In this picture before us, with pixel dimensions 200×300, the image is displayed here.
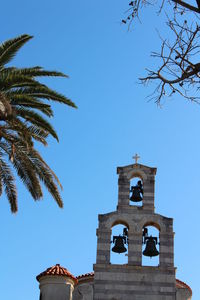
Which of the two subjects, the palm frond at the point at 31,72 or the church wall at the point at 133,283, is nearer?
the palm frond at the point at 31,72

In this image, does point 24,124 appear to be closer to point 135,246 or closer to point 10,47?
point 10,47

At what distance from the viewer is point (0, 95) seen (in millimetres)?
16078

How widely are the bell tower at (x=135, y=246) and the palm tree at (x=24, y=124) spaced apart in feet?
13.3

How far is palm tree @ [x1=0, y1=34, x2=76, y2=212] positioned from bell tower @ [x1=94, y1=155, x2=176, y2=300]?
4060 mm

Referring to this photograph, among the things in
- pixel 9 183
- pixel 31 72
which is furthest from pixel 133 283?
pixel 31 72

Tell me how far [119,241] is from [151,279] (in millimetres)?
1849

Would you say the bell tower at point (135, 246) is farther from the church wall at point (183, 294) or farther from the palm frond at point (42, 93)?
the palm frond at point (42, 93)

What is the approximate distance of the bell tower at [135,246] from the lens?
21.3 m

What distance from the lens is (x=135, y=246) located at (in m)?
22.0

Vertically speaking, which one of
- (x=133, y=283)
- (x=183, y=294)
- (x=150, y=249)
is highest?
(x=150, y=249)

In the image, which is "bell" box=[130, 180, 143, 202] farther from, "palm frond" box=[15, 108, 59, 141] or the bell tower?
"palm frond" box=[15, 108, 59, 141]

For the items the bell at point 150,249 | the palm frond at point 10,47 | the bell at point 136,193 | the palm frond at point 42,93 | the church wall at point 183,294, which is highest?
the palm frond at point 10,47

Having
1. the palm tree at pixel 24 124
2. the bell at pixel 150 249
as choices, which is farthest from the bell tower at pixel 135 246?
the palm tree at pixel 24 124

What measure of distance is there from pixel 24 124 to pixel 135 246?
7124 mm
